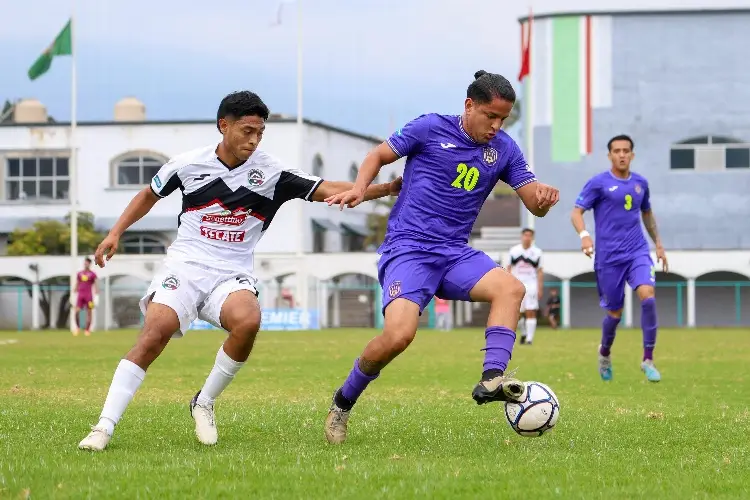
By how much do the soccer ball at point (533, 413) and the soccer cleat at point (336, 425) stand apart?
113cm

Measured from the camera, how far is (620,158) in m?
14.8

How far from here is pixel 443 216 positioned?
880 cm

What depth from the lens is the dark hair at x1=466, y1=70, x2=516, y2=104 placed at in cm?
851

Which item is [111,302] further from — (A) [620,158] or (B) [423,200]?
(B) [423,200]

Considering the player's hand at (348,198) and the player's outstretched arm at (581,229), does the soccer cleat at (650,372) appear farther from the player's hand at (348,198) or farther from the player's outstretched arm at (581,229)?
the player's hand at (348,198)

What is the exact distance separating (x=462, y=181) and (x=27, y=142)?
195 feet

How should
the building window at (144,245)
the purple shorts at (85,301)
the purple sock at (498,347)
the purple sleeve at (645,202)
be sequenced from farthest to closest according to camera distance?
the building window at (144,245) < the purple shorts at (85,301) < the purple sleeve at (645,202) < the purple sock at (498,347)

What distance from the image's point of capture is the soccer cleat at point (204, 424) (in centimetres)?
855

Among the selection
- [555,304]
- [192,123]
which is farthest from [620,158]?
[192,123]

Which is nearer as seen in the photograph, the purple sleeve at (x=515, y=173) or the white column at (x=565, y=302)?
the purple sleeve at (x=515, y=173)

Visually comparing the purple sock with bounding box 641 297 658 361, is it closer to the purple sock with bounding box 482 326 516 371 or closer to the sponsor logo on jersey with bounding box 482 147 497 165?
the sponsor logo on jersey with bounding box 482 147 497 165

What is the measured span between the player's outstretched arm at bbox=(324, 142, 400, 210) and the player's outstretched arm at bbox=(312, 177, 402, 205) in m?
0.13

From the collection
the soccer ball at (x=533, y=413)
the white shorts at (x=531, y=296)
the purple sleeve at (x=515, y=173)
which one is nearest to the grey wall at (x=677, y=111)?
the white shorts at (x=531, y=296)

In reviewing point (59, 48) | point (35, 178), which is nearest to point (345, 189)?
point (59, 48)
